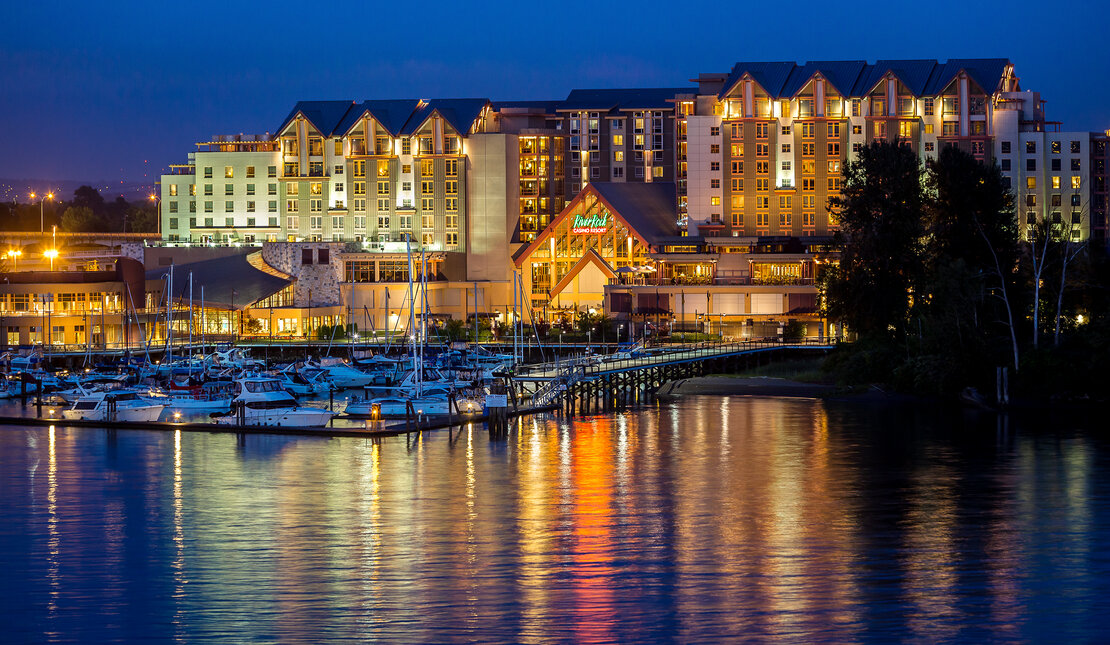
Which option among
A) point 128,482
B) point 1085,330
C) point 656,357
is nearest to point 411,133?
point 656,357

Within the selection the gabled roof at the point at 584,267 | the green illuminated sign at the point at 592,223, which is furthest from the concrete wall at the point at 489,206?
the green illuminated sign at the point at 592,223

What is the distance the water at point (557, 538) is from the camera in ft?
102

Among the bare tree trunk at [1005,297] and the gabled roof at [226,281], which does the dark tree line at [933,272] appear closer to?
the bare tree trunk at [1005,297]

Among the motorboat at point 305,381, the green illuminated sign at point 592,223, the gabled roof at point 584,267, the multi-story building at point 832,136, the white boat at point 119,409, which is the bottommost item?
the white boat at point 119,409

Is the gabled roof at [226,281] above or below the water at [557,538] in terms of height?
above

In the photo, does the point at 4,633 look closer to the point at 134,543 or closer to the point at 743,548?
the point at 134,543

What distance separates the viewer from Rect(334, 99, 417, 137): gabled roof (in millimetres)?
139750

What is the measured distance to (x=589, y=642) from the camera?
96.4 feet

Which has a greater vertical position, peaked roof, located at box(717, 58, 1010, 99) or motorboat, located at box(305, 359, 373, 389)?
peaked roof, located at box(717, 58, 1010, 99)

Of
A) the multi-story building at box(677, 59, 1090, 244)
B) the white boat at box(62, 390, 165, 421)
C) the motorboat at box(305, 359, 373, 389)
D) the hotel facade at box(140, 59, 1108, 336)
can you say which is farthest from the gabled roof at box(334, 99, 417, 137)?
the white boat at box(62, 390, 165, 421)

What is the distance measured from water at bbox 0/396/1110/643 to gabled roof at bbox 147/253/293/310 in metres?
63.4

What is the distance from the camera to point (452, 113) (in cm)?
14012

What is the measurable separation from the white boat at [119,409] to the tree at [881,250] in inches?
1664

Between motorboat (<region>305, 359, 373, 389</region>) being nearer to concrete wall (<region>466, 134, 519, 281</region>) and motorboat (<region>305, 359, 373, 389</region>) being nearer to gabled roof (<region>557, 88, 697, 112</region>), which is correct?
concrete wall (<region>466, 134, 519, 281</region>)
